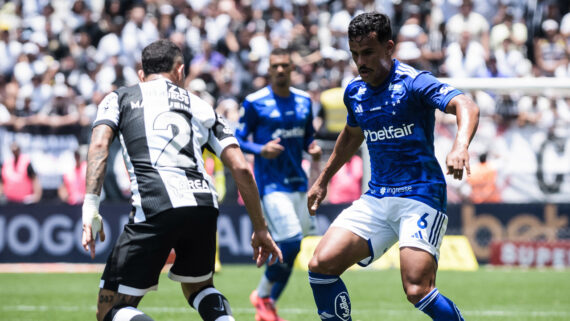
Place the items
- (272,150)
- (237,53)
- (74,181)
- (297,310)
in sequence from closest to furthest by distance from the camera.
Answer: (272,150), (297,310), (74,181), (237,53)

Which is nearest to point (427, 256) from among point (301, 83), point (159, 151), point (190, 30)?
point (159, 151)

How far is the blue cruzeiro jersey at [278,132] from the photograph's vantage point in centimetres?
932

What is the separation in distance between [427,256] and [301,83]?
40.0 ft

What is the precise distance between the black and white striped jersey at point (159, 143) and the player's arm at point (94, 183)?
124mm

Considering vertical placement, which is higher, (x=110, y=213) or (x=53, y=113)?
(x=53, y=113)

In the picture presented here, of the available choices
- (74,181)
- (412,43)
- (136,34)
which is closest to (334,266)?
(74,181)

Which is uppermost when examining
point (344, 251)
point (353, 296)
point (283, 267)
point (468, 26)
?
point (344, 251)

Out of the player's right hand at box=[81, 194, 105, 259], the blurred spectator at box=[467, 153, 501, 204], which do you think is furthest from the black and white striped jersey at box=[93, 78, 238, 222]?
the blurred spectator at box=[467, 153, 501, 204]

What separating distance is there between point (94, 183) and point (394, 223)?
86.4 inches

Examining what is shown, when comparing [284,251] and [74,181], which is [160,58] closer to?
[284,251]

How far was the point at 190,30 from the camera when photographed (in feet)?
65.4

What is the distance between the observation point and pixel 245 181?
17.8 ft

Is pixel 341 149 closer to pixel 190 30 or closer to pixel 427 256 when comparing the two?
pixel 427 256

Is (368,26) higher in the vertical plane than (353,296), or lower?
higher
